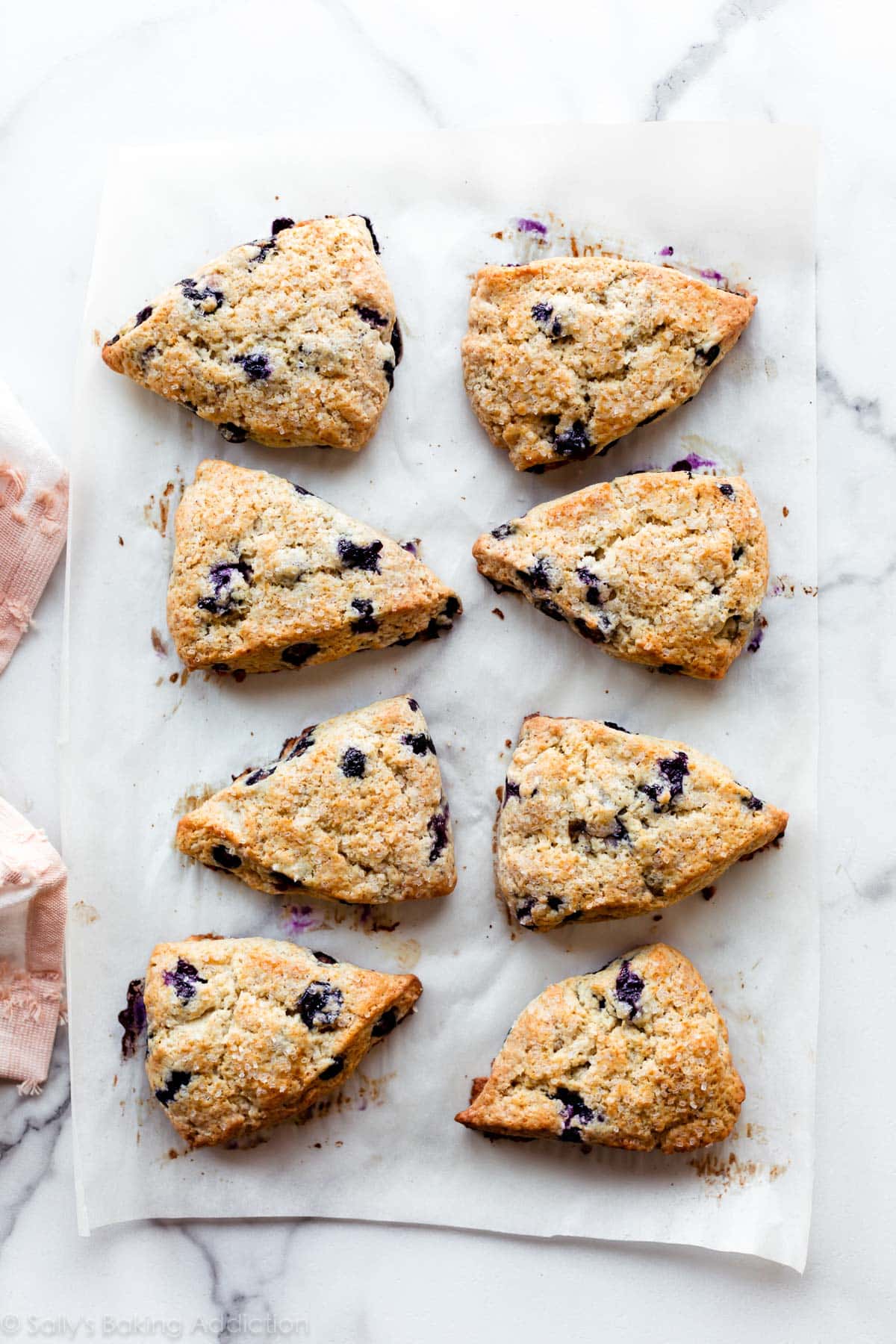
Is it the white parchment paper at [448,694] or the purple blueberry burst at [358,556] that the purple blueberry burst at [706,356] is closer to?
the white parchment paper at [448,694]

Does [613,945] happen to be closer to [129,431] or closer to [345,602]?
[345,602]

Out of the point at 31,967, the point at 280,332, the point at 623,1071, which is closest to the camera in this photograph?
the point at 623,1071

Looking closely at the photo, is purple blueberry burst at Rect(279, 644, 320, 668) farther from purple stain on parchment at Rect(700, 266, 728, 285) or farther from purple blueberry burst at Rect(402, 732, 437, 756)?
purple stain on parchment at Rect(700, 266, 728, 285)

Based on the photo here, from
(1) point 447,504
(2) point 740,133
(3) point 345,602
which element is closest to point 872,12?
(2) point 740,133

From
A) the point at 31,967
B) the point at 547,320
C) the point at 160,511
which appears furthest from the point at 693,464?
the point at 31,967

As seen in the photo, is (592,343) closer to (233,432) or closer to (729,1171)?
(233,432)

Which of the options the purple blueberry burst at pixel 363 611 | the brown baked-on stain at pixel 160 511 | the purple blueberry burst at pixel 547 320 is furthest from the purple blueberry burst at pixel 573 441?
the brown baked-on stain at pixel 160 511
